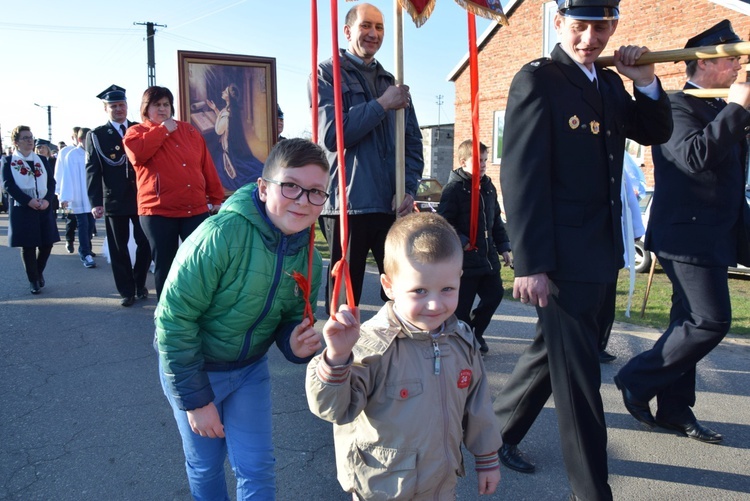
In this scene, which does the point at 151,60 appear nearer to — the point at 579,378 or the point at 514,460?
the point at 514,460

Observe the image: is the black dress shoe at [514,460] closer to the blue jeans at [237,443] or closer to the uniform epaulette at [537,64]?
the blue jeans at [237,443]

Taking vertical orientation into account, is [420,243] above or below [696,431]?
above

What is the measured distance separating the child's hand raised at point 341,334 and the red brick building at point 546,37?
1397cm

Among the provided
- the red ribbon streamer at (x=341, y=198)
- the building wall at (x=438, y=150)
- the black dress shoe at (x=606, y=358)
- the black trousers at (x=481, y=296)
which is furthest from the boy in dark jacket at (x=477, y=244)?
the building wall at (x=438, y=150)

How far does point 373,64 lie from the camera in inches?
135

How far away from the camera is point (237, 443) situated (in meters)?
2.23

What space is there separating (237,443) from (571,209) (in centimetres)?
162

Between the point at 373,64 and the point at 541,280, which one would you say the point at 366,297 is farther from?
the point at 541,280

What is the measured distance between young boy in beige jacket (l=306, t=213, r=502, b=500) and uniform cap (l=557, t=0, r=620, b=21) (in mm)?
1125

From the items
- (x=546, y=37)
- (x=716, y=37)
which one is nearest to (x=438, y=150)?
(x=546, y=37)

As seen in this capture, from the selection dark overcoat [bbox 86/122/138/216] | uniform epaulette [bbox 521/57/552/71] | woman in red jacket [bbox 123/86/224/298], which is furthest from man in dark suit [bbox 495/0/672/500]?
dark overcoat [bbox 86/122/138/216]

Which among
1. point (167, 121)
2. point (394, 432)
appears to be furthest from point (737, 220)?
point (167, 121)

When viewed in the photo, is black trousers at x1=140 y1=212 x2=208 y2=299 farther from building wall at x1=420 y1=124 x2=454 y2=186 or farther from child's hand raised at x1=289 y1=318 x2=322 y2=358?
building wall at x1=420 y1=124 x2=454 y2=186

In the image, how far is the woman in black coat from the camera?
7070mm
